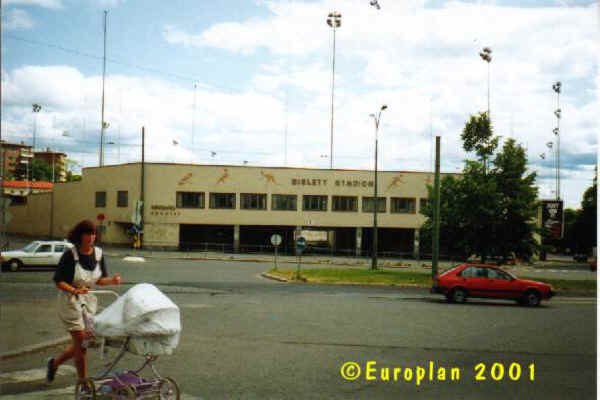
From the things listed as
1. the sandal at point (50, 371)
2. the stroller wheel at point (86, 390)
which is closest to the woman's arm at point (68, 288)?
the stroller wheel at point (86, 390)

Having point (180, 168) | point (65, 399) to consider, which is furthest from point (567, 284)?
point (180, 168)

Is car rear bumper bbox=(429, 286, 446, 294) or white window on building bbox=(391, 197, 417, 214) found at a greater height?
white window on building bbox=(391, 197, 417, 214)

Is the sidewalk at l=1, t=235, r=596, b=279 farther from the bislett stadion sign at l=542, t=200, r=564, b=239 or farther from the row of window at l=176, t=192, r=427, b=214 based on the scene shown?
the row of window at l=176, t=192, r=427, b=214

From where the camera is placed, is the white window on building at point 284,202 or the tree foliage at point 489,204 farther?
the white window on building at point 284,202

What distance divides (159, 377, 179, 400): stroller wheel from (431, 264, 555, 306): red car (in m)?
15.3

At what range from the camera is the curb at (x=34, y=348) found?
831 centimetres

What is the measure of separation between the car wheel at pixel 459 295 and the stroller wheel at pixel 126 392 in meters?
15.7

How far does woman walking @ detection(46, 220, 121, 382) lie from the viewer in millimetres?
6086

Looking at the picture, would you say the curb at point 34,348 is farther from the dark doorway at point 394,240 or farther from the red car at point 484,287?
the dark doorway at point 394,240

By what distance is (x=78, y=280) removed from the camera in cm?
611

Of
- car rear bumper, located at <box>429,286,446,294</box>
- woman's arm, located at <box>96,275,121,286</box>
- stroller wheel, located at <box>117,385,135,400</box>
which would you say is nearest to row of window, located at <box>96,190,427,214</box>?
car rear bumper, located at <box>429,286,446,294</box>

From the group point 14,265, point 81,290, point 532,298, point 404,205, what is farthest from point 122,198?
point 81,290

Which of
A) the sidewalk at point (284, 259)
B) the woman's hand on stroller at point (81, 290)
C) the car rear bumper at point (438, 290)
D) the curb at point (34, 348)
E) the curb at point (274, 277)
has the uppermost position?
the woman's hand on stroller at point (81, 290)

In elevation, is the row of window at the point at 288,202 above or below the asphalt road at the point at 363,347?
above
